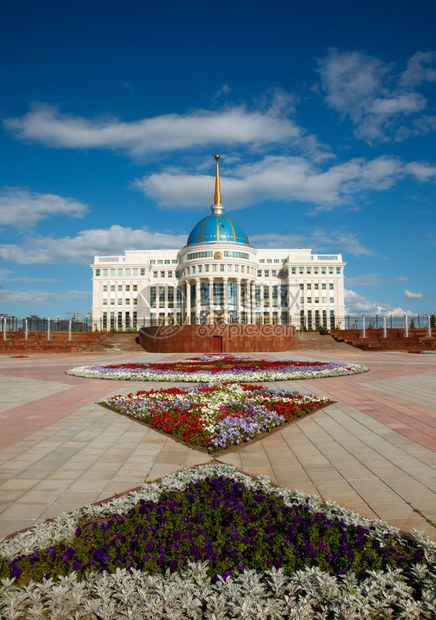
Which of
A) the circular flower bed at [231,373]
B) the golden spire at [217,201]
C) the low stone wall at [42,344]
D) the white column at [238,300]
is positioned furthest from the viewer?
the golden spire at [217,201]

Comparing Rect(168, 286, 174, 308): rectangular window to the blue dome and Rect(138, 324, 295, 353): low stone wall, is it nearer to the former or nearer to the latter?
the blue dome

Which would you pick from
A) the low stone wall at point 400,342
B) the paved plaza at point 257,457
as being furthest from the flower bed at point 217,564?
the low stone wall at point 400,342

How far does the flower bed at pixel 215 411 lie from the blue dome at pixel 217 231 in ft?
175

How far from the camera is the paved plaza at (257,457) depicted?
182 inches

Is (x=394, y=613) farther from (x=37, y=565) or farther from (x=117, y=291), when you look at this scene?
(x=117, y=291)

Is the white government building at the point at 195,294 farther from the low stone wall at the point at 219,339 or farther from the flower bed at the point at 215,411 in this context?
the flower bed at the point at 215,411

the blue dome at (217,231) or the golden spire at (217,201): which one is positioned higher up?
the golden spire at (217,201)

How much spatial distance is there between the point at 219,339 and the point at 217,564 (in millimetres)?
32181

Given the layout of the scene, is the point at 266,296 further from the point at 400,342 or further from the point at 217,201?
the point at 400,342

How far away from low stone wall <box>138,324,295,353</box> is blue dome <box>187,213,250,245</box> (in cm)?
2924

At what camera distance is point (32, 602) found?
2.87 metres

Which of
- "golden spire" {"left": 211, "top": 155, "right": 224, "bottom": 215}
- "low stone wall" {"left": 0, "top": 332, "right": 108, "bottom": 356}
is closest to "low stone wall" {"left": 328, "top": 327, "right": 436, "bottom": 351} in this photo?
"low stone wall" {"left": 0, "top": 332, "right": 108, "bottom": 356}

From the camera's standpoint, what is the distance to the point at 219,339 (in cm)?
3538

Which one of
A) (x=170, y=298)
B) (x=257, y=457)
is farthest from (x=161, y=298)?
(x=257, y=457)
